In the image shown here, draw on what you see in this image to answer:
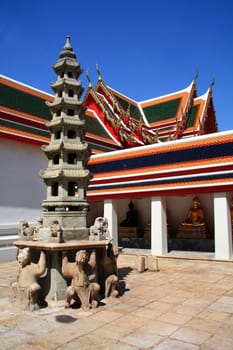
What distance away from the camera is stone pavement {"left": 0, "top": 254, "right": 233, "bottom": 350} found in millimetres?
4680

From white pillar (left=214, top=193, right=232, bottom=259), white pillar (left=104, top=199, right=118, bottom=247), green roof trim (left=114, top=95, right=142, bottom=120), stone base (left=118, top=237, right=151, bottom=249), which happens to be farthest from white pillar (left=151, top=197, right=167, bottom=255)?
green roof trim (left=114, top=95, right=142, bottom=120)

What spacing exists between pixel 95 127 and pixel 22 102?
5188mm

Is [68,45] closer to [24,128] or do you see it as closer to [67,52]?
[67,52]

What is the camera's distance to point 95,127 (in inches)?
774

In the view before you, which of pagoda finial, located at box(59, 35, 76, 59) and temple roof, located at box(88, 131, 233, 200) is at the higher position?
pagoda finial, located at box(59, 35, 76, 59)

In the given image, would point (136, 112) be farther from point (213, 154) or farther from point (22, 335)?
point (22, 335)

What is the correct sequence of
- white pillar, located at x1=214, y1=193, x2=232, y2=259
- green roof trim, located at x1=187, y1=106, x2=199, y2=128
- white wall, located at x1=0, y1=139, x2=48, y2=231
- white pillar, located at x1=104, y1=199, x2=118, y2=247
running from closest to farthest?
white pillar, located at x1=214, y1=193, x2=232, y2=259 → white wall, located at x1=0, y1=139, x2=48, y2=231 → white pillar, located at x1=104, y1=199, x2=118, y2=247 → green roof trim, located at x1=187, y1=106, x2=199, y2=128

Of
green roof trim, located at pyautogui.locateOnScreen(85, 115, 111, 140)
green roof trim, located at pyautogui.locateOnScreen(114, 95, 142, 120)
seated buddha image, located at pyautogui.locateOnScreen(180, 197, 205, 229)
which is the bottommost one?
seated buddha image, located at pyautogui.locateOnScreen(180, 197, 205, 229)

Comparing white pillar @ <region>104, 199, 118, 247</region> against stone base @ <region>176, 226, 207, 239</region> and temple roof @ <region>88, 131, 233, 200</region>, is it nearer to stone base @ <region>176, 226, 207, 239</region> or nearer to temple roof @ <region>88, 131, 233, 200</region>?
temple roof @ <region>88, 131, 233, 200</region>

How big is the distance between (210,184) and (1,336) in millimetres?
9380

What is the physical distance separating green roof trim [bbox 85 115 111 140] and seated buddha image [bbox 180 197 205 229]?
665cm

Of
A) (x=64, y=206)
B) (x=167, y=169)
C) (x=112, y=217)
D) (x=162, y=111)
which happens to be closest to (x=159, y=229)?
(x=167, y=169)

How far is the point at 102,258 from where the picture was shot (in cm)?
755

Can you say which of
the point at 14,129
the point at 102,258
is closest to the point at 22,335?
the point at 102,258
